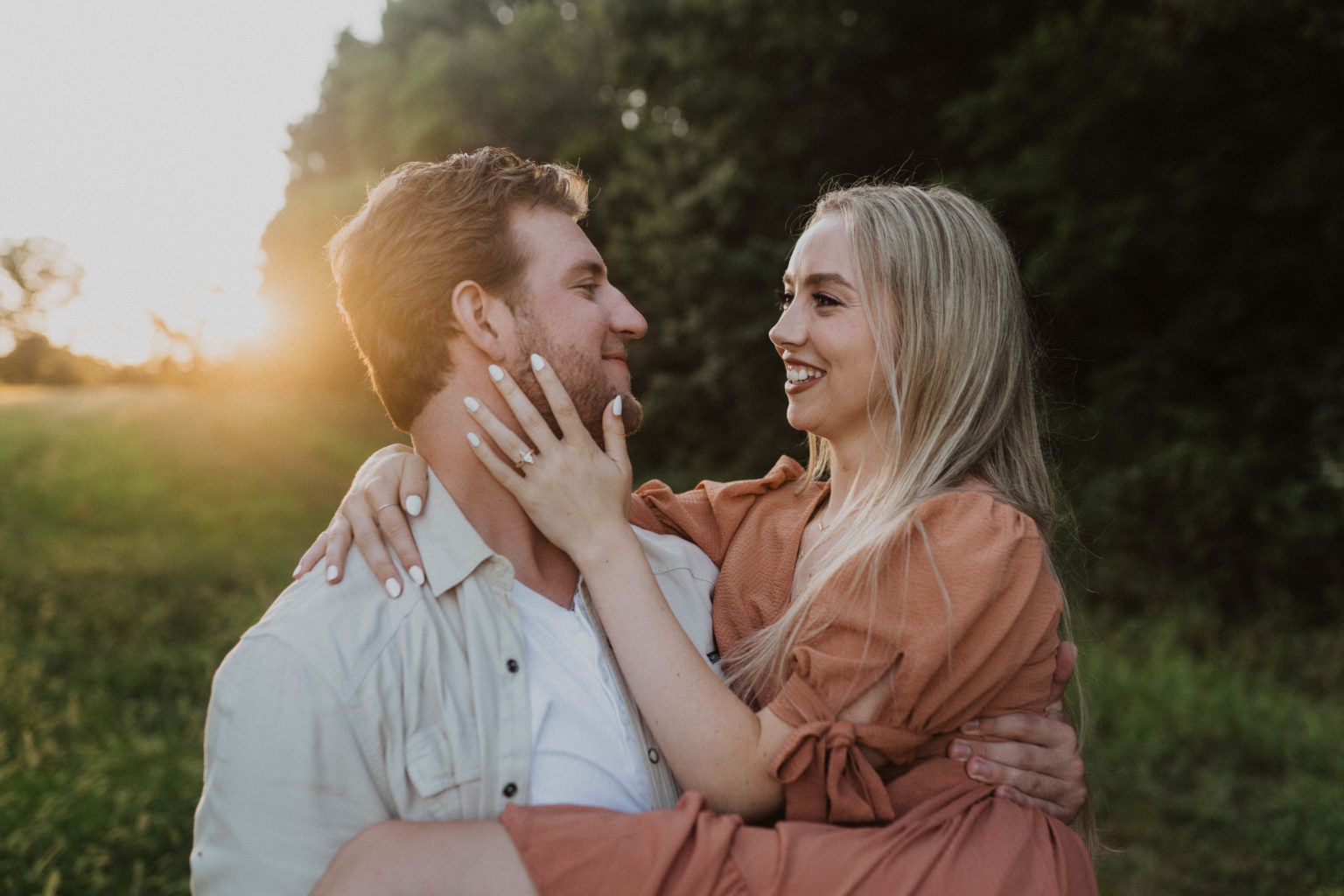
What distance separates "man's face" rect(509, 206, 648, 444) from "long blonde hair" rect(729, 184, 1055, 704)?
0.62 meters

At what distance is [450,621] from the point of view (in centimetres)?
194

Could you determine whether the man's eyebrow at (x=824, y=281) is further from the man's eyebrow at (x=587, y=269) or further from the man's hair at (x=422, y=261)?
the man's hair at (x=422, y=261)

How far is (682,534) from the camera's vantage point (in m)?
2.86

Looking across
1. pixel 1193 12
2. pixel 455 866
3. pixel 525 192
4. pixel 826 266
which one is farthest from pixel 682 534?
pixel 1193 12

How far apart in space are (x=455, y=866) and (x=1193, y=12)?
8.71 metres

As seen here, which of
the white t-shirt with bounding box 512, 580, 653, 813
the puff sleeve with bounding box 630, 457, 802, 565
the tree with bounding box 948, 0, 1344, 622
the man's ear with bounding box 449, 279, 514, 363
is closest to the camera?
the white t-shirt with bounding box 512, 580, 653, 813

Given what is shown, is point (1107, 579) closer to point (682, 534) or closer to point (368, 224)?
point (682, 534)

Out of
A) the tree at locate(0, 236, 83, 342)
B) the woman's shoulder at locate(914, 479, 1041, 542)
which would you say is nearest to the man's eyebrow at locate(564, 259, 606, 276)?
the woman's shoulder at locate(914, 479, 1041, 542)

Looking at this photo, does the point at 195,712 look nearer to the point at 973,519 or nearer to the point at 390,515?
the point at 390,515

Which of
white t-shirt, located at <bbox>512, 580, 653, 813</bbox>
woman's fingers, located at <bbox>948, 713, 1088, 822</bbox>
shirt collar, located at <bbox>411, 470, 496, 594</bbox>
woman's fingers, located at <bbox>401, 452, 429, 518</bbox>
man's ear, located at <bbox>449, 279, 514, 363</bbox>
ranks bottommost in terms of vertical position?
woman's fingers, located at <bbox>948, 713, 1088, 822</bbox>

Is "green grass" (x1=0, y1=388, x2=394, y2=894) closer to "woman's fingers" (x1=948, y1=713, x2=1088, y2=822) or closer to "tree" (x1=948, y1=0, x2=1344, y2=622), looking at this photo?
"woman's fingers" (x1=948, y1=713, x2=1088, y2=822)

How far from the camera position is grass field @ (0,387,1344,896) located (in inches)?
156

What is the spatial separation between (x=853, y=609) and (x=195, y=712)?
520 cm

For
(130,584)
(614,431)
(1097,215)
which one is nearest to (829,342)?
(614,431)
